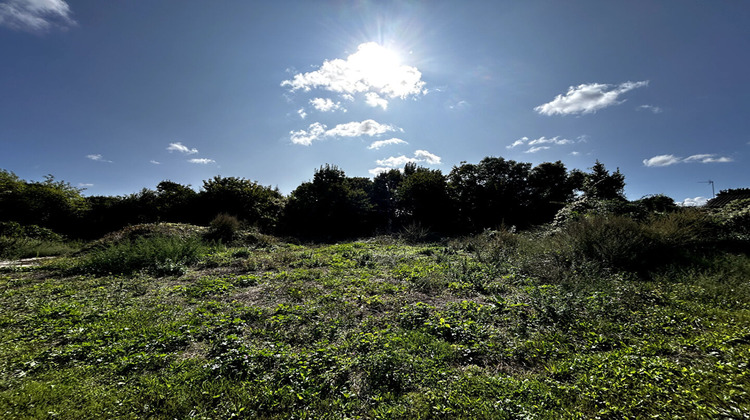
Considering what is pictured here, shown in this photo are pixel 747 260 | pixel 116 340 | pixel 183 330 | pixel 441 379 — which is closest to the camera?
pixel 441 379

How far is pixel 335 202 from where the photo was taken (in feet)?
61.0

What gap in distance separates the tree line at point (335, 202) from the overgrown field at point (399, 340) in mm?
9492

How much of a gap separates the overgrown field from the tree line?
31.1 feet

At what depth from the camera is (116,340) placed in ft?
12.2

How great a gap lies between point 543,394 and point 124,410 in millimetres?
4196

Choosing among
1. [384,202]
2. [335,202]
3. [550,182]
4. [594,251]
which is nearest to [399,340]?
[594,251]

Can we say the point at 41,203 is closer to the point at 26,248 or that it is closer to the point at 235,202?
the point at 26,248

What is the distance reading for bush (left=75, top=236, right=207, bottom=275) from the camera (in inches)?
305

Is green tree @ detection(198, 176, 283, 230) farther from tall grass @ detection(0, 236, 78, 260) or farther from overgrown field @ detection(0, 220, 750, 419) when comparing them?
overgrown field @ detection(0, 220, 750, 419)

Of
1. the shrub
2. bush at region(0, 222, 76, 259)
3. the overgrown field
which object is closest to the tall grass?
bush at region(0, 222, 76, 259)

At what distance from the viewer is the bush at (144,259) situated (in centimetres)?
773

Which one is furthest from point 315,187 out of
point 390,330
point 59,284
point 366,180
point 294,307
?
point 390,330

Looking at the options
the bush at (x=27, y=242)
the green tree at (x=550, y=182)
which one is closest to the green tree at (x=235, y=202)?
the bush at (x=27, y=242)

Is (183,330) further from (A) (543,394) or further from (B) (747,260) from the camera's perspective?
(B) (747,260)
